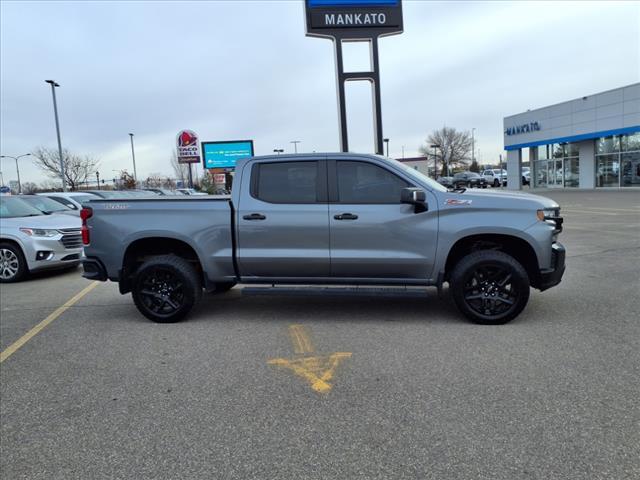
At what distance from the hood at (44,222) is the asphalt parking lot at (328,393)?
3108 millimetres

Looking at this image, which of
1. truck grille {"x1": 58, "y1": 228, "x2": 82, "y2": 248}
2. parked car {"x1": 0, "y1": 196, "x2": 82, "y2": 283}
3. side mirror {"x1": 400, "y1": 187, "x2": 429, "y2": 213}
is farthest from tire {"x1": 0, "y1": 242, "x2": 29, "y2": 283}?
side mirror {"x1": 400, "y1": 187, "x2": 429, "y2": 213}

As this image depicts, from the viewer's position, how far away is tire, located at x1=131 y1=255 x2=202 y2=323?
573cm

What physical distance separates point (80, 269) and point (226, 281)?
6.14 meters

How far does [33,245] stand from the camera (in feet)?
29.1

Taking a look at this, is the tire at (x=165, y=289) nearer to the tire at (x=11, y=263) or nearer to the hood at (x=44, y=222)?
the hood at (x=44, y=222)

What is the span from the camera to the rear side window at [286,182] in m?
5.62

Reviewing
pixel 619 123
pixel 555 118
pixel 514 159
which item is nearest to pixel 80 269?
pixel 619 123

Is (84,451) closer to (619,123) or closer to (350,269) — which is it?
(350,269)

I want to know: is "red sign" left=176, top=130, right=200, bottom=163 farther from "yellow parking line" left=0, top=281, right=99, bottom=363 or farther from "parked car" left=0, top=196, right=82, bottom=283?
"yellow parking line" left=0, top=281, right=99, bottom=363

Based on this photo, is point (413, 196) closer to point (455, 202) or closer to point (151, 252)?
point (455, 202)

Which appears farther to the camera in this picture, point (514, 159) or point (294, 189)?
point (514, 159)

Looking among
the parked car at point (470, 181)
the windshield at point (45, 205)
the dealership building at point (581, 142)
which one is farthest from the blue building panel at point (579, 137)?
the windshield at point (45, 205)

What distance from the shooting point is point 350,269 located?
551 centimetres

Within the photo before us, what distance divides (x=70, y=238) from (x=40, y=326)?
384 centimetres
